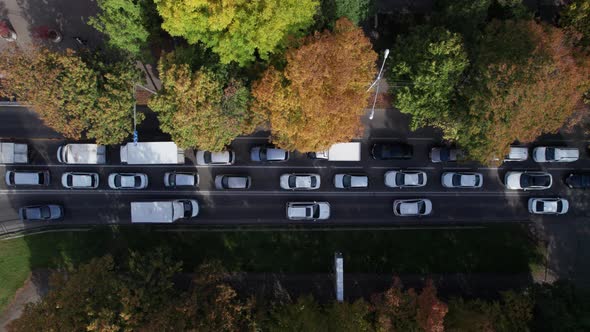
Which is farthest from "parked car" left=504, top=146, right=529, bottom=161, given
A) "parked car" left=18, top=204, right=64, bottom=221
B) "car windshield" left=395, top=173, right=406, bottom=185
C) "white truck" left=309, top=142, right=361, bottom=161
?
"parked car" left=18, top=204, right=64, bottom=221


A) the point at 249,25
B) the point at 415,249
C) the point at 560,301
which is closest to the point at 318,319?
the point at 415,249

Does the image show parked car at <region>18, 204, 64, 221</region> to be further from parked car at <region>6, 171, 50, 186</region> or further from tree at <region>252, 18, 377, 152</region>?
tree at <region>252, 18, 377, 152</region>

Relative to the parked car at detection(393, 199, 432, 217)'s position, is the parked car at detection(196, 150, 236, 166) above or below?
above

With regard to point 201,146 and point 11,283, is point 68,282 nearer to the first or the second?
point 11,283

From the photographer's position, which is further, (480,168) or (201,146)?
(480,168)

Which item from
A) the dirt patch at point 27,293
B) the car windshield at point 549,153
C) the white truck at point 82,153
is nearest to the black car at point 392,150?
the car windshield at point 549,153

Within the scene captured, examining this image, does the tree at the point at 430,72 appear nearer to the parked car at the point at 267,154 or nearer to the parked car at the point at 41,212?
the parked car at the point at 267,154

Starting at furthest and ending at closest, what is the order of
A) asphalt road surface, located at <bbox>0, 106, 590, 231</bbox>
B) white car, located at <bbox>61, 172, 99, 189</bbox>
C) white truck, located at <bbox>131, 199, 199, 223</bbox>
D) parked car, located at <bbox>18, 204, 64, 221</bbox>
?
asphalt road surface, located at <bbox>0, 106, 590, 231</bbox> < white car, located at <bbox>61, 172, 99, 189</bbox> < parked car, located at <bbox>18, 204, 64, 221</bbox> < white truck, located at <bbox>131, 199, 199, 223</bbox>
